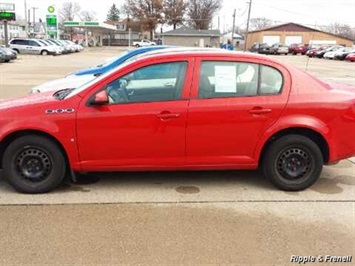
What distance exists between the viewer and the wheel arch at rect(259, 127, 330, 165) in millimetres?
4847

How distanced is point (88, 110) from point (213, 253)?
209 cm

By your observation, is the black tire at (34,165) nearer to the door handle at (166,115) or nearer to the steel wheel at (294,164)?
the door handle at (166,115)

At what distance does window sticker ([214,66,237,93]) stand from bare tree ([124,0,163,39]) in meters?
88.2

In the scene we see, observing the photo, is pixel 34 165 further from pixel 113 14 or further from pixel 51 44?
pixel 113 14

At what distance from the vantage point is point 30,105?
4.67 meters

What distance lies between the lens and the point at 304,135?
16.1 ft

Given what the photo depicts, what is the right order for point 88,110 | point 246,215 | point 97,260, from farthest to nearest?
1. point 88,110
2. point 246,215
3. point 97,260

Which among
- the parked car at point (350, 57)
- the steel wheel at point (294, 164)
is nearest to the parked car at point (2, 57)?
the steel wheel at point (294, 164)

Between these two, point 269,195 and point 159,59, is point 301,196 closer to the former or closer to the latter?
point 269,195

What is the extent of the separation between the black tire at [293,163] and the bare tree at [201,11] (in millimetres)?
94212

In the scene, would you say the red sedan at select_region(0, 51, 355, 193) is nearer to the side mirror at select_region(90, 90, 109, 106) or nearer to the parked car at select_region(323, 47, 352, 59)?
the side mirror at select_region(90, 90, 109, 106)

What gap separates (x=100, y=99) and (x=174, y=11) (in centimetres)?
9139

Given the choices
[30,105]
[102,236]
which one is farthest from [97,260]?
[30,105]

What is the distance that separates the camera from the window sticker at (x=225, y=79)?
4.77 m
